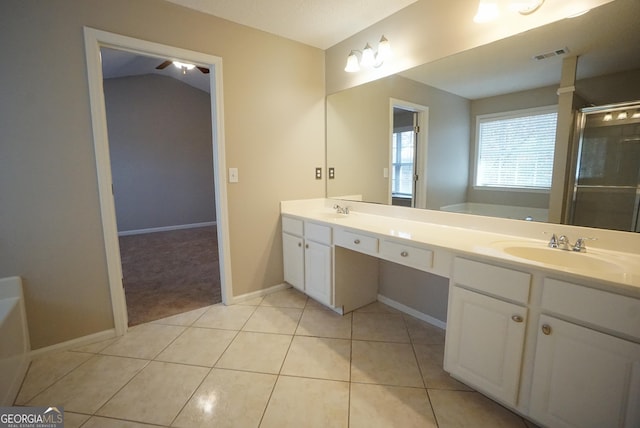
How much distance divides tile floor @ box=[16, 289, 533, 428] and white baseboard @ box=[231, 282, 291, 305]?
29 cm

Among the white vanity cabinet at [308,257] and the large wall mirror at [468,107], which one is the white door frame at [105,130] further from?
the large wall mirror at [468,107]

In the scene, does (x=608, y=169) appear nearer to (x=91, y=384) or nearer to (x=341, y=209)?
(x=341, y=209)

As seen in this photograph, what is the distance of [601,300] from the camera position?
1019mm

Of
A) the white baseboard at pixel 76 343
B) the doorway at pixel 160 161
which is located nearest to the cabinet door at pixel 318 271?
the white baseboard at pixel 76 343

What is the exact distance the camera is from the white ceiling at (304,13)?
6.54 ft

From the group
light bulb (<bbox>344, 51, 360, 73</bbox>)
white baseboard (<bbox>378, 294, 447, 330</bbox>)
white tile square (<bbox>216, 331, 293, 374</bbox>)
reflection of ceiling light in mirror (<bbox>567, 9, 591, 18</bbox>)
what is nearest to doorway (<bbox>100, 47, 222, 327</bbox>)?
white tile square (<bbox>216, 331, 293, 374</bbox>)

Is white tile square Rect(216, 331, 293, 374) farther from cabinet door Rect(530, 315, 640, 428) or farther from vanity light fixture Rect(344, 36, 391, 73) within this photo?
vanity light fixture Rect(344, 36, 391, 73)

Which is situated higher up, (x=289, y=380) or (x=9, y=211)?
(x=9, y=211)

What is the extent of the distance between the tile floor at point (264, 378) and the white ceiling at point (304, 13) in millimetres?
2331

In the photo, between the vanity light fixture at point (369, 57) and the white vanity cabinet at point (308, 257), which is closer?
the vanity light fixture at point (369, 57)

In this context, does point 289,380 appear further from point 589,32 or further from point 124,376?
point 589,32

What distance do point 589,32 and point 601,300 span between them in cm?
128

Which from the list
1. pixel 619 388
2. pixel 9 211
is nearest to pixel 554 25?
pixel 619 388

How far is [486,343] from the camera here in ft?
4.44
